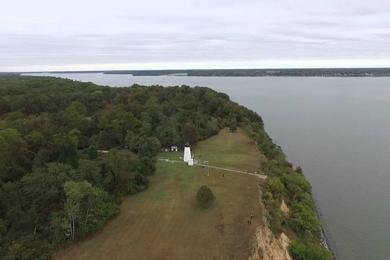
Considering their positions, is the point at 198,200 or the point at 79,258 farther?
the point at 198,200

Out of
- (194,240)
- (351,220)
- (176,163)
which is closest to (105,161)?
(176,163)

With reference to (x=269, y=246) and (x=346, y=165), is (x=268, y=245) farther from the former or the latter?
(x=346, y=165)

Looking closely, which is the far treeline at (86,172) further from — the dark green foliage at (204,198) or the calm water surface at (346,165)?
the dark green foliage at (204,198)

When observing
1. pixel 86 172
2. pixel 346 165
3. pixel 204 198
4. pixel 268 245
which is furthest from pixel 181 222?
pixel 346 165

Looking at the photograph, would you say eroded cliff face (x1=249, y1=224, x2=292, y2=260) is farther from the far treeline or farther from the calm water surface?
the calm water surface

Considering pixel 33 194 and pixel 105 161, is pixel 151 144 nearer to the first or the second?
pixel 105 161

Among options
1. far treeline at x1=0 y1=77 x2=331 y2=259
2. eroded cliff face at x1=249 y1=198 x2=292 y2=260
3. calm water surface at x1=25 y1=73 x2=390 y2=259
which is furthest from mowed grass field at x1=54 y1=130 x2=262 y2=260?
calm water surface at x1=25 y1=73 x2=390 y2=259

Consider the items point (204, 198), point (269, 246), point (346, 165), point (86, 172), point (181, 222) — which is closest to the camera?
point (269, 246)
